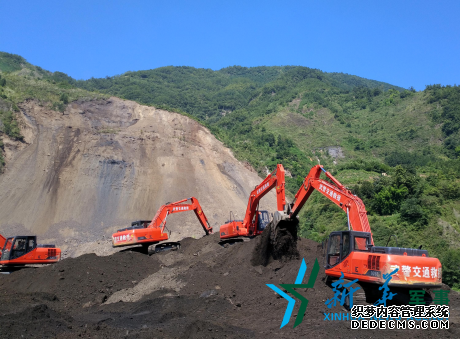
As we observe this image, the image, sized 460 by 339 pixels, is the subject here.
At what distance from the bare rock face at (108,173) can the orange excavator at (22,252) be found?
9029mm

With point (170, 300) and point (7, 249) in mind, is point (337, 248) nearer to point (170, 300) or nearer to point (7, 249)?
point (170, 300)

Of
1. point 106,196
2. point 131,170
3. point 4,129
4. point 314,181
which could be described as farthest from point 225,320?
point 4,129

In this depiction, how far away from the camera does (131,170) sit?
45438mm

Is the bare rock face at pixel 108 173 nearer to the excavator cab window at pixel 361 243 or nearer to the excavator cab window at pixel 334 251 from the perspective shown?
the excavator cab window at pixel 334 251

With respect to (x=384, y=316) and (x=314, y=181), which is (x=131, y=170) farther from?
(x=384, y=316)

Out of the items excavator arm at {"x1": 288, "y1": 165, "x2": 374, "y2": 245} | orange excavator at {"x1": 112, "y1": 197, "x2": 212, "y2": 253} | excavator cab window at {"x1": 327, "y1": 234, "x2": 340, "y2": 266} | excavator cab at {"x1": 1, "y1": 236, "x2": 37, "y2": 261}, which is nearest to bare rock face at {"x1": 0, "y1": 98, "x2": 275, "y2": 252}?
orange excavator at {"x1": 112, "y1": 197, "x2": 212, "y2": 253}

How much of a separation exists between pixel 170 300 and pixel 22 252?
44.9 ft

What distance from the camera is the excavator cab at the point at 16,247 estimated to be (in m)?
23.2

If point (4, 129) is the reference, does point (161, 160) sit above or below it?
below

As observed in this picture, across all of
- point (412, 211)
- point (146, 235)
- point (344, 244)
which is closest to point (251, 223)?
point (146, 235)

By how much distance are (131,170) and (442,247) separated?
32.3 meters

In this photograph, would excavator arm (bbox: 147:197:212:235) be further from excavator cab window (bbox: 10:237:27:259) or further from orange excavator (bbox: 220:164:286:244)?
excavator cab window (bbox: 10:237:27:259)

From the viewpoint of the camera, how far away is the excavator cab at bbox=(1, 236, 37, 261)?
76.1ft

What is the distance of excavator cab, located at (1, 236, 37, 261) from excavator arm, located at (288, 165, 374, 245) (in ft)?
51.3
